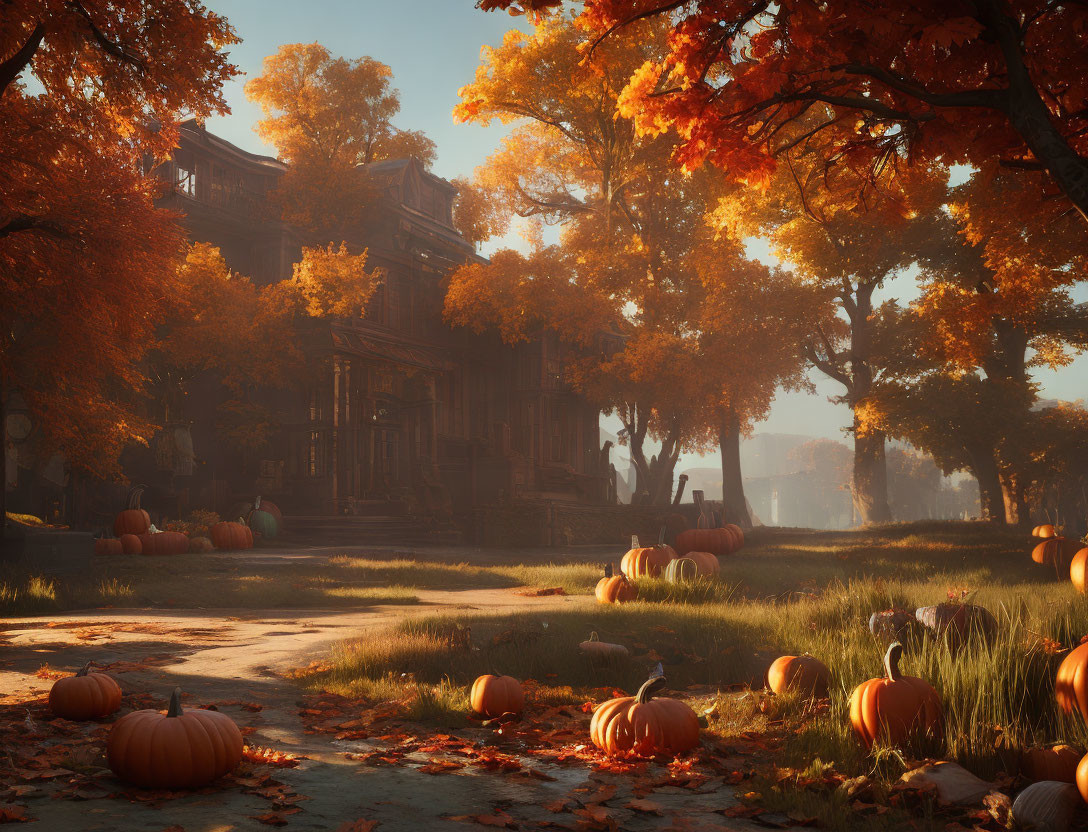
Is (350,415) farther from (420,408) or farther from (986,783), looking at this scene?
(986,783)

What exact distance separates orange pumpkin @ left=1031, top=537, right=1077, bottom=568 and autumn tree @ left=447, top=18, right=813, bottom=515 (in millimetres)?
12490

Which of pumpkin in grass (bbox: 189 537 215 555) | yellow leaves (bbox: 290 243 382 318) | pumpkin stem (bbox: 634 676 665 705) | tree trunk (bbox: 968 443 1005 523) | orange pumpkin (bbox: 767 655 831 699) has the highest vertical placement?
yellow leaves (bbox: 290 243 382 318)

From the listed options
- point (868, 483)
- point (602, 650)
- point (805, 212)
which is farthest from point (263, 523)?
point (868, 483)

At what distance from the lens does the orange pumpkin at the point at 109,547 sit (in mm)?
18625

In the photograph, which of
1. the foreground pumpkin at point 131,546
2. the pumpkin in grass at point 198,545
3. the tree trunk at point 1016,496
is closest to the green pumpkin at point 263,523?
the pumpkin in grass at point 198,545

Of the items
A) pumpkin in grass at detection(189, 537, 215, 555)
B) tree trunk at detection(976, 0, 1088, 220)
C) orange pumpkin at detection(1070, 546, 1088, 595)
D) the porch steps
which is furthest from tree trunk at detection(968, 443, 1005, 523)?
pumpkin in grass at detection(189, 537, 215, 555)

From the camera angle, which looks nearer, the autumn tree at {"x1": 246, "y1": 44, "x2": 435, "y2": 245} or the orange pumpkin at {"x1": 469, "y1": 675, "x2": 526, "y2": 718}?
the orange pumpkin at {"x1": 469, "y1": 675, "x2": 526, "y2": 718}

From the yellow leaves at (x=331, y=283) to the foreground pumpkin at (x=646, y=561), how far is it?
15507mm

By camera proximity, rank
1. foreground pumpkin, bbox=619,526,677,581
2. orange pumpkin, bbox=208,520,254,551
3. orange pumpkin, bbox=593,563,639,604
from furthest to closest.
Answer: orange pumpkin, bbox=208,520,254,551, foreground pumpkin, bbox=619,526,677,581, orange pumpkin, bbox=593,563,639,604

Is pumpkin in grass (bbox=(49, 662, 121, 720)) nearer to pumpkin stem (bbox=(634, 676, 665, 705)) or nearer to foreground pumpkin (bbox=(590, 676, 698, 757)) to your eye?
foreground pumpkin (bbox=(590, 676, 698, 757))

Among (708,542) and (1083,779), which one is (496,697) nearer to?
(1083,779)

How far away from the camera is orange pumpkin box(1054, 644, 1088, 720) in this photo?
5172mm

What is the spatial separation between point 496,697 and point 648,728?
1360mm

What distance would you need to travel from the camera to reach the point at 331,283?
2661cm
